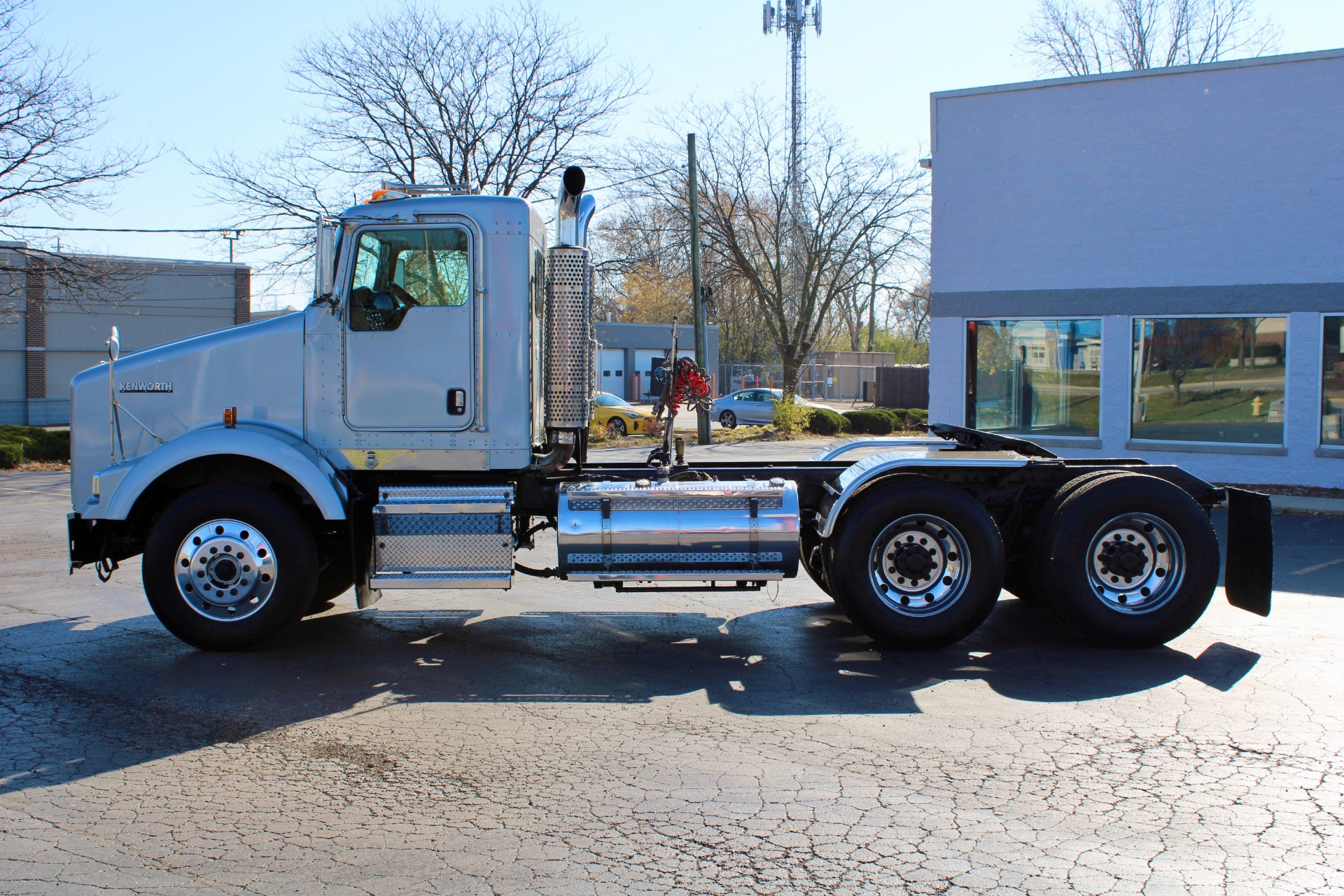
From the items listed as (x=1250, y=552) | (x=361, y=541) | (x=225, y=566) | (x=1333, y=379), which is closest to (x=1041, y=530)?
(x=1250, y=552)

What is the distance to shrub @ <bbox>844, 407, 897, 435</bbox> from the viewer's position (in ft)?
107

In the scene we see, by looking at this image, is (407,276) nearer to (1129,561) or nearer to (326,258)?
(326,258)

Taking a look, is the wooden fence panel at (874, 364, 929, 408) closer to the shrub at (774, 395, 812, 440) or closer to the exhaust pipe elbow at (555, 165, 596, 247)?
the shrub at (774, 395, 812, 440)

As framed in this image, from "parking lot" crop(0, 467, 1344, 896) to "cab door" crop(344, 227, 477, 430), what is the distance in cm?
172

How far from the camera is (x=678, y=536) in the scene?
23.5 feet

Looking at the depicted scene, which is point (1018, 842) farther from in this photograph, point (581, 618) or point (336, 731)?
point (581, 618)

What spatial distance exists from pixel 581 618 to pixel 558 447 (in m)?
1.37

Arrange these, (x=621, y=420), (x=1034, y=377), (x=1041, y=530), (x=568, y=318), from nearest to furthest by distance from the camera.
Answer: (x=1041, y=530) → (x=568, y=318) → (x=1034, y=377) → (x=621, y=420)

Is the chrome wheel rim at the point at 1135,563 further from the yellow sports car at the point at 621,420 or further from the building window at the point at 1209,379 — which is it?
the yellow sports car at the point at 621,420

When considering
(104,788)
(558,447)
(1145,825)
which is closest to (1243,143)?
(558,447)

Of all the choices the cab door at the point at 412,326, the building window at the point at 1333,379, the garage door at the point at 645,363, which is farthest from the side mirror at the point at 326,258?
the garage door at the point at 645,363

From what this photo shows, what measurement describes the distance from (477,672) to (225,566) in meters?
1.80

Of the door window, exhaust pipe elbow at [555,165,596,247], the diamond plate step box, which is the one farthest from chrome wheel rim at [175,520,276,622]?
exhaust pipe elbow at [555,165,596,247]

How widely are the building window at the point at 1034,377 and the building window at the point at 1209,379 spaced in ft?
2.39
